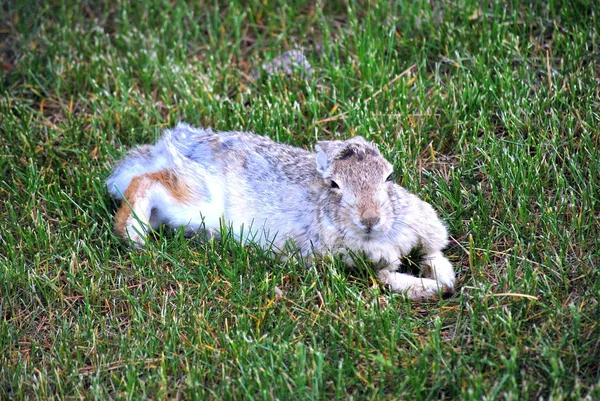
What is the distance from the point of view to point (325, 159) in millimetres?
4758

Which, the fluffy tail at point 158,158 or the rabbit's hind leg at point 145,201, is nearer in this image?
the rabbit's hind leg at point 145,201

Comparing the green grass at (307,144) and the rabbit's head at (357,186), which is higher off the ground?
the rabbit's head at (357,186)

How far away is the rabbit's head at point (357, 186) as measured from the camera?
4391 mm

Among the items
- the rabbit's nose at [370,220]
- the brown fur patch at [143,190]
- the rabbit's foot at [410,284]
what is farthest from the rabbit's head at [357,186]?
the brown fur patch at [143,190]

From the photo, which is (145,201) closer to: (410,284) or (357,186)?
(357,186)

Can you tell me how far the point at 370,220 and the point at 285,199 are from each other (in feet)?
2.60

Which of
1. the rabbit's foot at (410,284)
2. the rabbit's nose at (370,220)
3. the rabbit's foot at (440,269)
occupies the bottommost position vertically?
the rabbit's foot at (410,284)

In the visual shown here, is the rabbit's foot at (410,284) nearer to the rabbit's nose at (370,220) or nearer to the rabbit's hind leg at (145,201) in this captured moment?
the rabbit's nose at (370,220)

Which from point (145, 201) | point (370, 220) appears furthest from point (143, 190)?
point (370, 220)

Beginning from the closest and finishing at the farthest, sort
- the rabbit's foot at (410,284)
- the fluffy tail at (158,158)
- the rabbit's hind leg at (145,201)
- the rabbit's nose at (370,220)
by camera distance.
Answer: the rabbit's nose at (370,220)
the rabbit's foot at (410,284)
the rabbit's hind leg at (145,201)
the fluffy tail at (158,158)

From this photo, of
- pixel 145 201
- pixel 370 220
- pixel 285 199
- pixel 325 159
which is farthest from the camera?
Result: pixel 145 201

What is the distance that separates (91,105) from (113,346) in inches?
105

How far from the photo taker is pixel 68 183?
565cm

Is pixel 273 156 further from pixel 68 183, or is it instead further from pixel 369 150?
pixel 68 183
